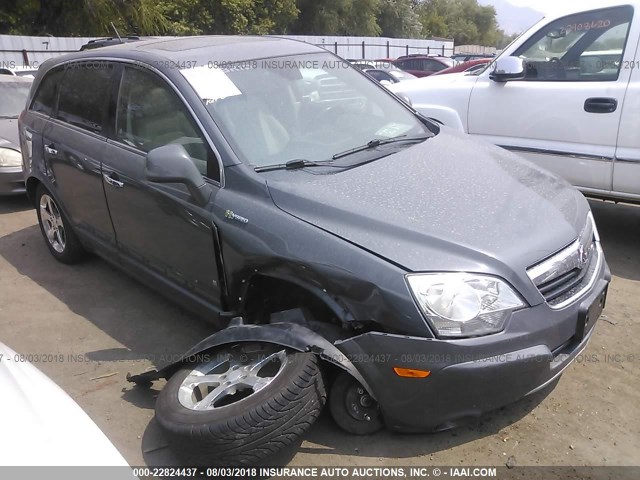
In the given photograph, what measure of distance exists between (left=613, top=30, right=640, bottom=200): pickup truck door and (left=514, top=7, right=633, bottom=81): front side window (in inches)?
7.2

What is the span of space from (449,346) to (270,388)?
758 mm

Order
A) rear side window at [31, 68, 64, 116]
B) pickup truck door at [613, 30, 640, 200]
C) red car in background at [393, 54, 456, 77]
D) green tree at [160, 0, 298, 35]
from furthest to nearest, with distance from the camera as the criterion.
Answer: green tree at [160, 0, 298, 35]
red car in background at [393, 54, 456, 77]
rear side window at [31, 68, 64, 116]
pickup truck door at [613, 30, 640, 200]

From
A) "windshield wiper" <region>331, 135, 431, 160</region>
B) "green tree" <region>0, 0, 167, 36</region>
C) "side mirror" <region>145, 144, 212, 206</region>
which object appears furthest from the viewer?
"green tree" <region>0, 0, 167, 36</region>

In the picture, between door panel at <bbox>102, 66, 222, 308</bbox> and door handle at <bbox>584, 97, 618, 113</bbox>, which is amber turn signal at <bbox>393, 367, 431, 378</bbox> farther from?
door handle at <bbox>584, 97, 618, 113</bbox>

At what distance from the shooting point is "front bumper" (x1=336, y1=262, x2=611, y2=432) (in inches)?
91.8

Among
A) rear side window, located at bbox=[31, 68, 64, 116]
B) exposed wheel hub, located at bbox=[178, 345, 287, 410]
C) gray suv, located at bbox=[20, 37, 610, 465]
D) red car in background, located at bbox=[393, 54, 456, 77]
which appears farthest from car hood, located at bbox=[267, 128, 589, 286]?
red car in background, located at bbox=[393, 54, 456, 77]

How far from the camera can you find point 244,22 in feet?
121

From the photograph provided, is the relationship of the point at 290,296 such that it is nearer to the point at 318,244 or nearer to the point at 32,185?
the point at 318,244

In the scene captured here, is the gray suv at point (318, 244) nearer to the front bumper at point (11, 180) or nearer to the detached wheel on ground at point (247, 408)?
the detached wheel on ground at point (247, 408)

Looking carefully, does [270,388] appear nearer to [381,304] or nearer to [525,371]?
[381,304]

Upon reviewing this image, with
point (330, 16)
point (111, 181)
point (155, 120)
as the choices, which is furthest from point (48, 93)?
point (330, 16)

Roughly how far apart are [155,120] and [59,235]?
6.20ft

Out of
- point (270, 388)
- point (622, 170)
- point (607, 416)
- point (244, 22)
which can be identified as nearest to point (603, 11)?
point (622, 170)

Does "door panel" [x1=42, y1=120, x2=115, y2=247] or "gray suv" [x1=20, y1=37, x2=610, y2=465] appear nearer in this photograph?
"gray suv" [x1=20, y1=37, x2=610, y2=465]
